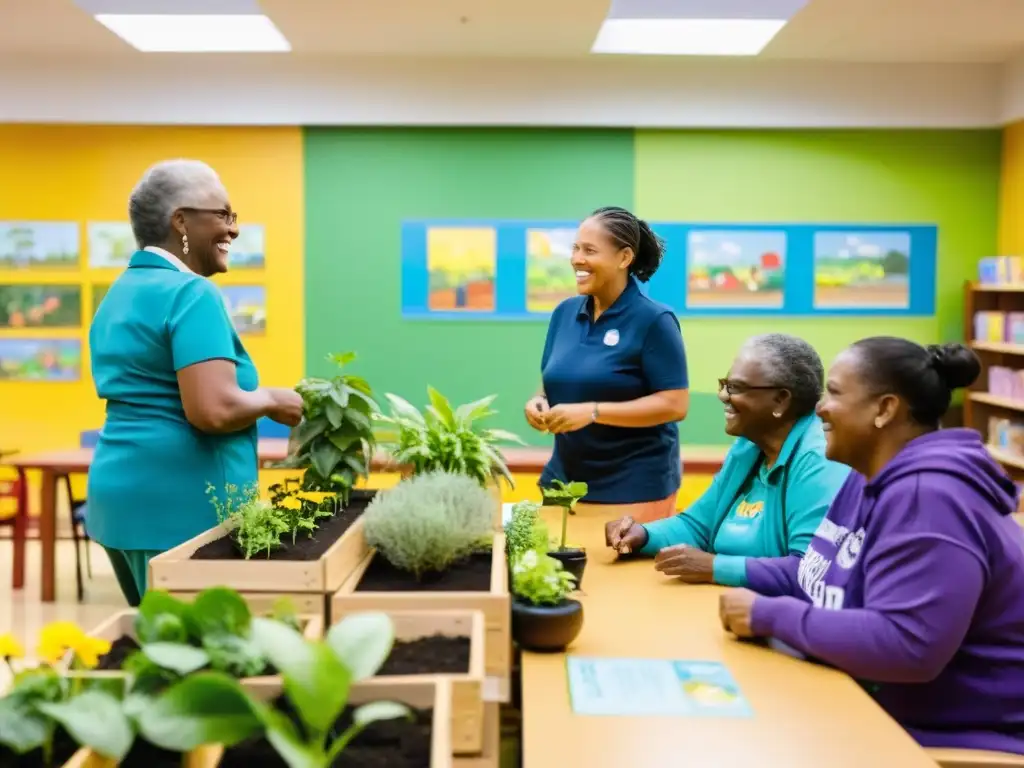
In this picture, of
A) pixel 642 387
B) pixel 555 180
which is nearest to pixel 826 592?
pixel 642 387

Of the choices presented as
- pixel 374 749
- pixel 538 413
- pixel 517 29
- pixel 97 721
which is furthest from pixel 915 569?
pixel 517 29

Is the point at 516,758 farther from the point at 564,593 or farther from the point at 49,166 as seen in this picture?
the point at 49,166

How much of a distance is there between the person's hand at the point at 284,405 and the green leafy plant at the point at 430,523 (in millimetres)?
345

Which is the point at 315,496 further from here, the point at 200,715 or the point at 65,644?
the point at 200,715

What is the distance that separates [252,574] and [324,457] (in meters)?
0.65

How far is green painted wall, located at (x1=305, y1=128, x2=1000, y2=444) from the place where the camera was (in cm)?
650

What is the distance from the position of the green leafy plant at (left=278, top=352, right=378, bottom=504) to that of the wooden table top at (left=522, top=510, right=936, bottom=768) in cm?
75

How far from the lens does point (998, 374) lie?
243 inches

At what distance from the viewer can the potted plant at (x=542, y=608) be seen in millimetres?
1770

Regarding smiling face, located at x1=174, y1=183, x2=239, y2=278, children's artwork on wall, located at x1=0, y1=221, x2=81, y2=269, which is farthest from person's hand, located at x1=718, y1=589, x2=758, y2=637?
children's artwork on wall, located at x1=0, y1=221, x2=81, y2=269

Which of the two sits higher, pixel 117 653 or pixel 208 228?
pixel 208 228

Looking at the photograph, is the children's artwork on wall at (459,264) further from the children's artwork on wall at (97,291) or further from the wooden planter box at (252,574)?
the wooden planter box at (252,574)

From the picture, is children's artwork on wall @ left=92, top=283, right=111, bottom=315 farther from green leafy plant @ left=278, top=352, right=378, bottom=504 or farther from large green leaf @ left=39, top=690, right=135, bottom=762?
large green leaf @ left=39, top=690, right=135, bottom=762

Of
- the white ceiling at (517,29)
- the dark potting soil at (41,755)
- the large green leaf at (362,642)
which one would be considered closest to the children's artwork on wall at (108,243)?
the white ceiling at (517,29)
